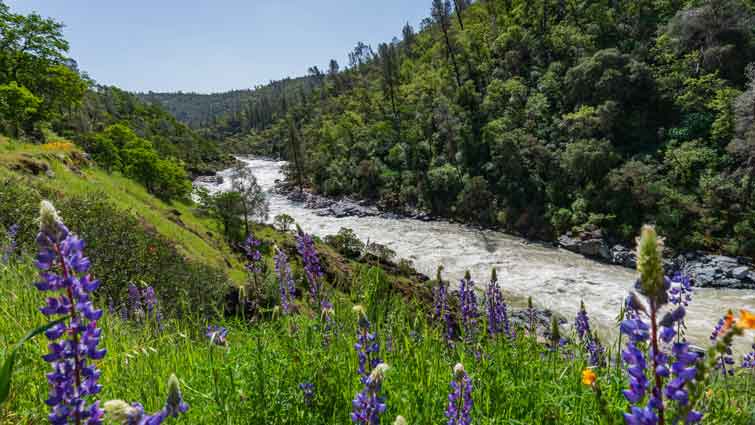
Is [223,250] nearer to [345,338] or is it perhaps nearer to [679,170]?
[345,338]

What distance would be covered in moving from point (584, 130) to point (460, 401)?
3660 cm

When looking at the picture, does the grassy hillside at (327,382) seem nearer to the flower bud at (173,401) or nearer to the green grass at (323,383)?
the green grass at (323,383)

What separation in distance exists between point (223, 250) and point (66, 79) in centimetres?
2287

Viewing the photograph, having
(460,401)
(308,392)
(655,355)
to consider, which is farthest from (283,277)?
(655,355)

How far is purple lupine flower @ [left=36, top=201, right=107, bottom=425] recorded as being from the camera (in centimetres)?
130

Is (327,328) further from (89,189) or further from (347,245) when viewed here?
(347,245)

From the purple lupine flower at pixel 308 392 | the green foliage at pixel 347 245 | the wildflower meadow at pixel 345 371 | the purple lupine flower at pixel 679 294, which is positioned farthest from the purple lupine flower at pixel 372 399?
the green foliage at pixel 347 245

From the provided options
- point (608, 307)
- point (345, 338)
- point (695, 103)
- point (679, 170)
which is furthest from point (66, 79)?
point (695, 103)

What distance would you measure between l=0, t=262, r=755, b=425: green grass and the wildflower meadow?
1 cm

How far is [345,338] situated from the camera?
11.3 ft

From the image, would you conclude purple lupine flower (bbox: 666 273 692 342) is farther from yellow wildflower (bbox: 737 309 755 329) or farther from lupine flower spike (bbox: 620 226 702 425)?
yellow wildflower (bbox: 737 309 755 329)

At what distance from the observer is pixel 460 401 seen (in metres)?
2.14

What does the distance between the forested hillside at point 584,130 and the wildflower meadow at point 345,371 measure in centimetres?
2644

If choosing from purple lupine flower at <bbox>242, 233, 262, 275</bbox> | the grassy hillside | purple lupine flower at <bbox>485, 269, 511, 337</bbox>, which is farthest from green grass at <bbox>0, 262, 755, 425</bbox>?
purple lupine flower at <bbox>242, 233, 262, 275</bbox>
